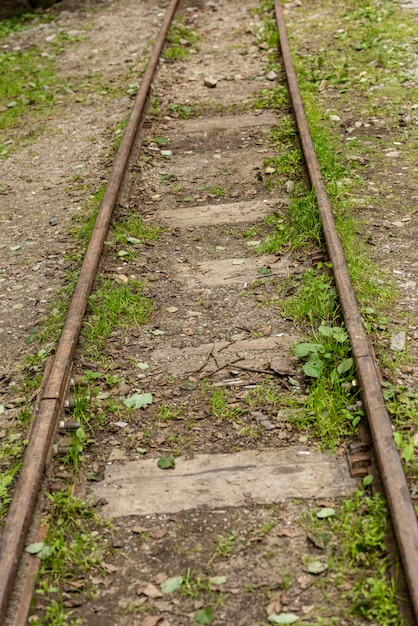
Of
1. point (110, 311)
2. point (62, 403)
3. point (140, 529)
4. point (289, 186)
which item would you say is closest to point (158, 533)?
point (140, 529)

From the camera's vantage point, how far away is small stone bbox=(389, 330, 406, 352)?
467 centimetres

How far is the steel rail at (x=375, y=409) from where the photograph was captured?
322 cm

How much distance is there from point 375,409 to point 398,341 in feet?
3.02

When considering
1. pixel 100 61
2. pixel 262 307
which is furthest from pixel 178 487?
pixel 100 61

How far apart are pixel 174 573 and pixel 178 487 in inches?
19.8

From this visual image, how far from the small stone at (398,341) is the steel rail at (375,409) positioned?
28 centimetres

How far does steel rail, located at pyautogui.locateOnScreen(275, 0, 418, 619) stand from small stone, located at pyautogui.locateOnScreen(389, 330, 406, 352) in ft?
0.93

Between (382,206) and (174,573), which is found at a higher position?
(174,573)

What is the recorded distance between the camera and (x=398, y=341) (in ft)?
15.5

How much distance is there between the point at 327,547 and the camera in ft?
11.6

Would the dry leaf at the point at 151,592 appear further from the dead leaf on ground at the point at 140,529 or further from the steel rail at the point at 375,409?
the steel rail at the point at 375,409

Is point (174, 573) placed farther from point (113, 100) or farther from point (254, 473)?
point (113, 100)

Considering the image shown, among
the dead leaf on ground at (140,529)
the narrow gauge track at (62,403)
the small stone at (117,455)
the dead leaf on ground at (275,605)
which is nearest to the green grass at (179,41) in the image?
the narrow gauge track at (62,403)

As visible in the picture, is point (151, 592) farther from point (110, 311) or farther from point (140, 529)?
point (110, 311)
